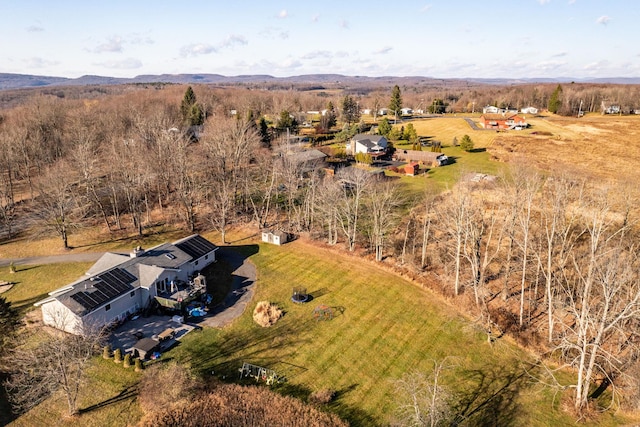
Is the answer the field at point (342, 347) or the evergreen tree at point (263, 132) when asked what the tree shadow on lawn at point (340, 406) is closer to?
the field at point (342, 347)

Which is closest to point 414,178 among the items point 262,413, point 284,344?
point 284,344

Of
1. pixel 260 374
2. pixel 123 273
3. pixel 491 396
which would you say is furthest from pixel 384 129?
pixel 260 374

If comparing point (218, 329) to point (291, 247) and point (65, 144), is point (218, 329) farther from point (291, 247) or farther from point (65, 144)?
point (65, 144)

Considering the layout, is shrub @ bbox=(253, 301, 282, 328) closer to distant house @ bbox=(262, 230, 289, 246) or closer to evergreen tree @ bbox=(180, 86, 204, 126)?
distant house @ bbox=(262, 230, 289, 246)

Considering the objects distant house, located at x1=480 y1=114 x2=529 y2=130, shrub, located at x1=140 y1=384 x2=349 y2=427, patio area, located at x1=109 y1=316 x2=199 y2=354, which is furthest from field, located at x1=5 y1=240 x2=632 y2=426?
distant house, located at x1=480 y1=114 x2=529 y2=130

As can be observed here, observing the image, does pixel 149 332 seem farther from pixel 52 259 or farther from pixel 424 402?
pixel 52 259

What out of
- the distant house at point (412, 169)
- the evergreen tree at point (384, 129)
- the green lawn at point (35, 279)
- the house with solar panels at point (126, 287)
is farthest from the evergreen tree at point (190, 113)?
the house with solar panels at point (126, 287)
